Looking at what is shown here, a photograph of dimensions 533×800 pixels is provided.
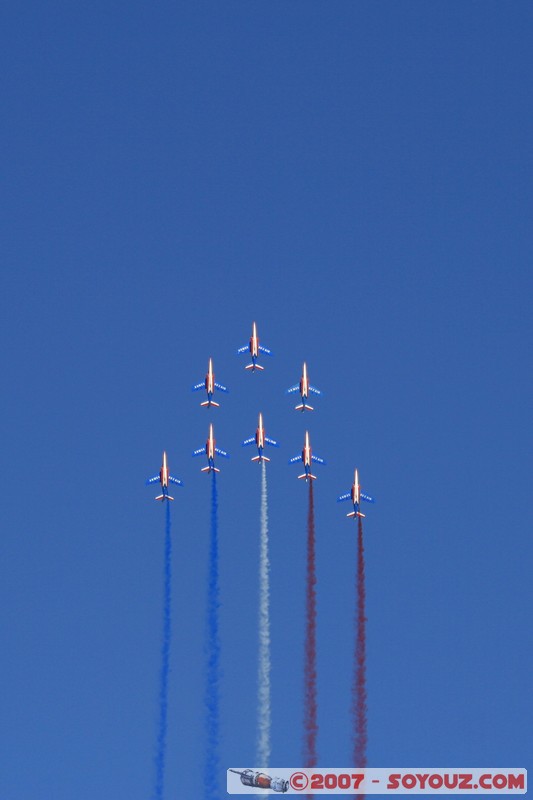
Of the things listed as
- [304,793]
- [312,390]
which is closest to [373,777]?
[304,793]

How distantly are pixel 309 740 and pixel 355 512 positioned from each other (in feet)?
52.1

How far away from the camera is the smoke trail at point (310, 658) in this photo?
16762 centimetres

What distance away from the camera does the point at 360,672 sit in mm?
170375

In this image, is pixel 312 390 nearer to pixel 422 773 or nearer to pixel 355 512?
pixel 355 512

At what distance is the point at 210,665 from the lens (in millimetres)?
171875

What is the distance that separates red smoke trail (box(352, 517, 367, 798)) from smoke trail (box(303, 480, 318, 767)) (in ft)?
7.72

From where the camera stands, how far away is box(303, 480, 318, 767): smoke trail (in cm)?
16762

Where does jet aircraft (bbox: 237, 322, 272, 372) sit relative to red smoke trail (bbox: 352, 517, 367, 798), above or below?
above

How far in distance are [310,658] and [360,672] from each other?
306 centimetres

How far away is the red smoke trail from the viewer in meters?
167

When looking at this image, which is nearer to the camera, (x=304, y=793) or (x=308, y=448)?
(x=304, y=793)

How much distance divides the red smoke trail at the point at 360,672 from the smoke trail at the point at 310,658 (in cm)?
235

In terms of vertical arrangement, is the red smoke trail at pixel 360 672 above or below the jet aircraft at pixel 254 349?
below

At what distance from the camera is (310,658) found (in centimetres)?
17112
